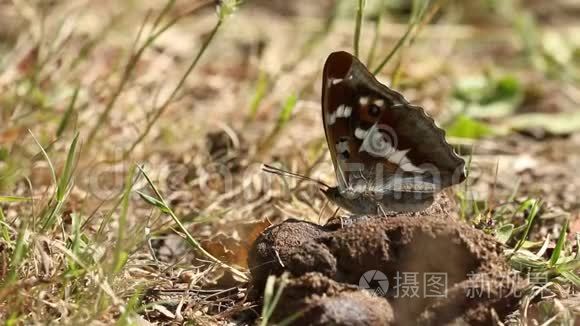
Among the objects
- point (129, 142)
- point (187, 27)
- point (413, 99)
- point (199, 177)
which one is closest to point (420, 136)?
point (199, 177)

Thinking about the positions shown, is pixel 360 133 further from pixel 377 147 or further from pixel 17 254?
pixel 17 254

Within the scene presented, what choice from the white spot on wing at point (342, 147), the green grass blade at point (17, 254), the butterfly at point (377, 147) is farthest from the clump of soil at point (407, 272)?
the green grass blade at point (17, 254)

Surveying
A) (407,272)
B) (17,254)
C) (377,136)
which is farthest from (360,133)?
(17,254)

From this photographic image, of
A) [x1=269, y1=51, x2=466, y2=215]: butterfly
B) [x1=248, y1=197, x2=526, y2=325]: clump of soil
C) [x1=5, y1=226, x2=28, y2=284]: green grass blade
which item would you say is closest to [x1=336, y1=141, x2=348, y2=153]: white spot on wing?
[x1=269, y1=51, x2=466, y2=215]: butterfly

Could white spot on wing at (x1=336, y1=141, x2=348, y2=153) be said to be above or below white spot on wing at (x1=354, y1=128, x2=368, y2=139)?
below

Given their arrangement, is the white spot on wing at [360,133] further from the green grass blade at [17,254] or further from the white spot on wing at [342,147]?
the green grass blade at [17,254]

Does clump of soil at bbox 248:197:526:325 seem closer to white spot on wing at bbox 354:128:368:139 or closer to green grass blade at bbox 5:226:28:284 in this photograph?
white spot on wing at bbox 354:128:368:139
